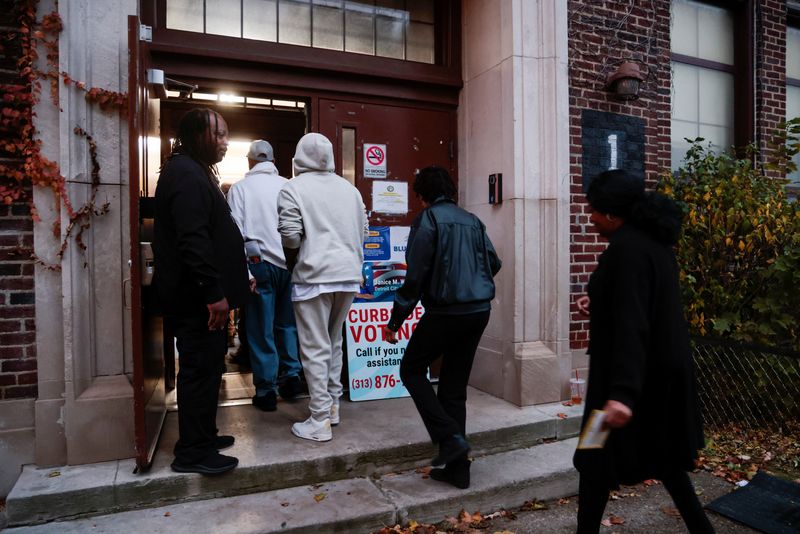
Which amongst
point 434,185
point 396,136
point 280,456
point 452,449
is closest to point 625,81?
point 396,136

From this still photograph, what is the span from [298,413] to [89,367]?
1512 mm

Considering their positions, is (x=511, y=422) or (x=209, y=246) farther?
(x=511, y=422)

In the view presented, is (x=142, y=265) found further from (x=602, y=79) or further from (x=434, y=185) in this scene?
(x=602, y=79)

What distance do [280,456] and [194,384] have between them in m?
0.70

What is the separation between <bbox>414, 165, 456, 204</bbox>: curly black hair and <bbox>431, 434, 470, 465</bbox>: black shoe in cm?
144

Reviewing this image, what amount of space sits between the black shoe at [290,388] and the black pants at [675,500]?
2.77 meters

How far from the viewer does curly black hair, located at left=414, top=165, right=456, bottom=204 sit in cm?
344

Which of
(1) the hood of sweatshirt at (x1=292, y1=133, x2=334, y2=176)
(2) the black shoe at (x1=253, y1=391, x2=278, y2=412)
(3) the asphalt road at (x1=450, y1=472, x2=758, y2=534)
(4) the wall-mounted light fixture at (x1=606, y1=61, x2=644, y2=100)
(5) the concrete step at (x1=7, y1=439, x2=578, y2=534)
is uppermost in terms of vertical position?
(4) the wall-mounted light fixture at (x1=606, y1=61, x2=644, y2=100)

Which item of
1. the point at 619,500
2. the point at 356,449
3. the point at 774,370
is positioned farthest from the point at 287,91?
the point at 774,370

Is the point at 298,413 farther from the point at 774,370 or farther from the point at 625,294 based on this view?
the point at 774,370

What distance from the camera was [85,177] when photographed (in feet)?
11.2

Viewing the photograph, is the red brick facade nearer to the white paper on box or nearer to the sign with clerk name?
the sign with clerk name

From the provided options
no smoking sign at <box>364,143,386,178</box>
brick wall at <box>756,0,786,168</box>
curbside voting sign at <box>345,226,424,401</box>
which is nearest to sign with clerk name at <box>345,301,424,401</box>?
curbside voting sign at <box>345,226,424,401</box>

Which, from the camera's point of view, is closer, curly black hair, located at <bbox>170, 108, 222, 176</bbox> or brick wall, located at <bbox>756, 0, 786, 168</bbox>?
curly black hair, located at <bbox>170, 108, 222, 176</bbox>
